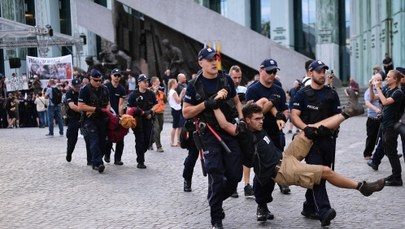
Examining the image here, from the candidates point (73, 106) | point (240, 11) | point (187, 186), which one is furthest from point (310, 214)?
point (240, 11)

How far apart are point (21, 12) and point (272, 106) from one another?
4307 centimetres

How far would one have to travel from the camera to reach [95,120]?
10.2m

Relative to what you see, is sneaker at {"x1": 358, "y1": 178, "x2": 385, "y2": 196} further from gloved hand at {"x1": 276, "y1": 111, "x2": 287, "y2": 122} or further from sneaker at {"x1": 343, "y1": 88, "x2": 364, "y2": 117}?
gloved hand at {"x1": 276, "y1": 111, "x2": 287, "y2": 122}

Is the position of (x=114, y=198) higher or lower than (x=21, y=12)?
lower

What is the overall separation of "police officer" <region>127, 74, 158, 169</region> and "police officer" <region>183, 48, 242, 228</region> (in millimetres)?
4622

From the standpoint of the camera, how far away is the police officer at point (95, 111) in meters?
10.0

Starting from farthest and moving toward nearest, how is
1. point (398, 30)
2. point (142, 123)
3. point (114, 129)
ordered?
1. point (398, 30)
2. point (142, 123)
3. point (114, 129)

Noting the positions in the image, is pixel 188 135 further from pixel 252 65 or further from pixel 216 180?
pixel 252 65

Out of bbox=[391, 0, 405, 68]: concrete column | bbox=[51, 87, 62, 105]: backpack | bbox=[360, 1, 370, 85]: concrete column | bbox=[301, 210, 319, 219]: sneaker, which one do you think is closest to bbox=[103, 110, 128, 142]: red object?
bbox=[301, 210, 319, 219]: sneaker

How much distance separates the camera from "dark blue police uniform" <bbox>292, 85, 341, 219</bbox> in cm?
616

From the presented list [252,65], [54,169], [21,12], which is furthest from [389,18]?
[21,12]

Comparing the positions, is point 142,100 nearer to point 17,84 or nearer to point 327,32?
point 17,84

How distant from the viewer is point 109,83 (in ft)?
37.8

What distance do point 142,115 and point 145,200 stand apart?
340 cm
